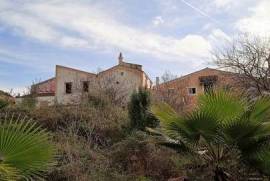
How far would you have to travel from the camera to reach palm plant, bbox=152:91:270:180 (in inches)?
329

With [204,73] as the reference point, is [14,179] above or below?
below

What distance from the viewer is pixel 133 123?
57.6 ft

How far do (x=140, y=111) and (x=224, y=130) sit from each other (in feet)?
30.1

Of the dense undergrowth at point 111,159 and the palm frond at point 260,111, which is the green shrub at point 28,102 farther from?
the palm frond at point 260,111

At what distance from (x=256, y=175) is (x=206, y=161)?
3.08 ft

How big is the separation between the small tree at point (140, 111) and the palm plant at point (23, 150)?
440 inches

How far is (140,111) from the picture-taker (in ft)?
57.3

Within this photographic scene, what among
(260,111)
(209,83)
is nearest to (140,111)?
(209,83)

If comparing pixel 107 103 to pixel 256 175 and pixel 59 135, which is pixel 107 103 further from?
pixel 256 175

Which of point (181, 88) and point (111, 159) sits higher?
point (181, 88)

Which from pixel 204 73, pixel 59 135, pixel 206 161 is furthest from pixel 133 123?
pixel 204 73

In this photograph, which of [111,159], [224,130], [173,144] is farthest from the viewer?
[111,159]

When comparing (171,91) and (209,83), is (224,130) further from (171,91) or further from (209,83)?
(171,91)

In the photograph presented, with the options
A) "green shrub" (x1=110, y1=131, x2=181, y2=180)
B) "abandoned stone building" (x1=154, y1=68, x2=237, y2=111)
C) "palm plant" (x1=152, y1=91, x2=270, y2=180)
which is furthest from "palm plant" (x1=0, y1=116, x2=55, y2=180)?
"abandoned stone building" (x1=154, y1=68, x2=237, y2=111)
